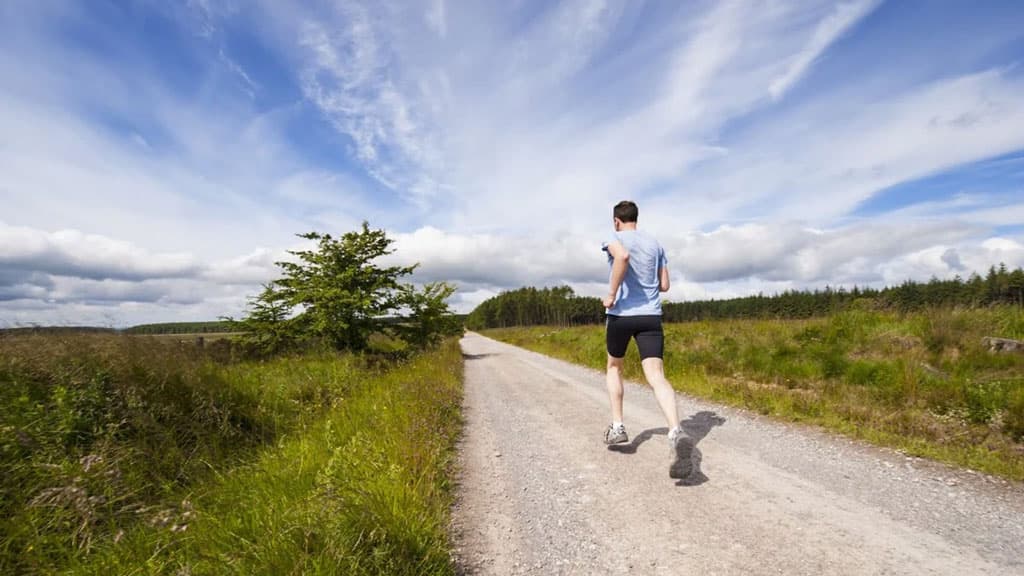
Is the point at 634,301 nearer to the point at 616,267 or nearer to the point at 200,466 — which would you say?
the point at 616,267

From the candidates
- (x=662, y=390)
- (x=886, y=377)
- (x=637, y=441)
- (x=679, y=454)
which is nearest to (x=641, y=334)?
(x=662, y=390)

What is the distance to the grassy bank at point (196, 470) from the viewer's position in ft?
7.82

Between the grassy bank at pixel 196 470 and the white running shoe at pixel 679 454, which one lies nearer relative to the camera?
the grassy bank at pixel 196 470

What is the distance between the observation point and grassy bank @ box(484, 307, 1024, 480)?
442cm

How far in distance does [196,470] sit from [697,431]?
564 cm

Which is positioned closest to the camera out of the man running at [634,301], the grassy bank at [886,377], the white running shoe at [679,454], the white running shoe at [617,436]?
the white running shoe at [679,454]

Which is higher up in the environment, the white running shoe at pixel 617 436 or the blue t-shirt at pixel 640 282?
the blue t-shirt at pixel 640 282

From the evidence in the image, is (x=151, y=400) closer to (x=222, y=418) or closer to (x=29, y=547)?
(x=222, y=418)

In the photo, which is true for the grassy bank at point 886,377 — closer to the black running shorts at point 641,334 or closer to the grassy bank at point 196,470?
the black running shorts at point 641,334

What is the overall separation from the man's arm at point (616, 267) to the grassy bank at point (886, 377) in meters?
3.36

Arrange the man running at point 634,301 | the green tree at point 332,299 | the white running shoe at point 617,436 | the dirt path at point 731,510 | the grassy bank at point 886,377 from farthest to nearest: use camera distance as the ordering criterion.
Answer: the green tree at point 332,299 < the grassy bank at point 886,377 < the white running shoe at point 617,436 < the man running at point 634,301 < the dirt path at point 731,510

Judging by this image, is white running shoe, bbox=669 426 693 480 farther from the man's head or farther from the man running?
the man's head

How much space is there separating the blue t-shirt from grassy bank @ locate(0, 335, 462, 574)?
2.38m

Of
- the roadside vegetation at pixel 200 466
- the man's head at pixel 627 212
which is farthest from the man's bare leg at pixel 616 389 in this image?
the roadside vegetation at pixel 200 466
